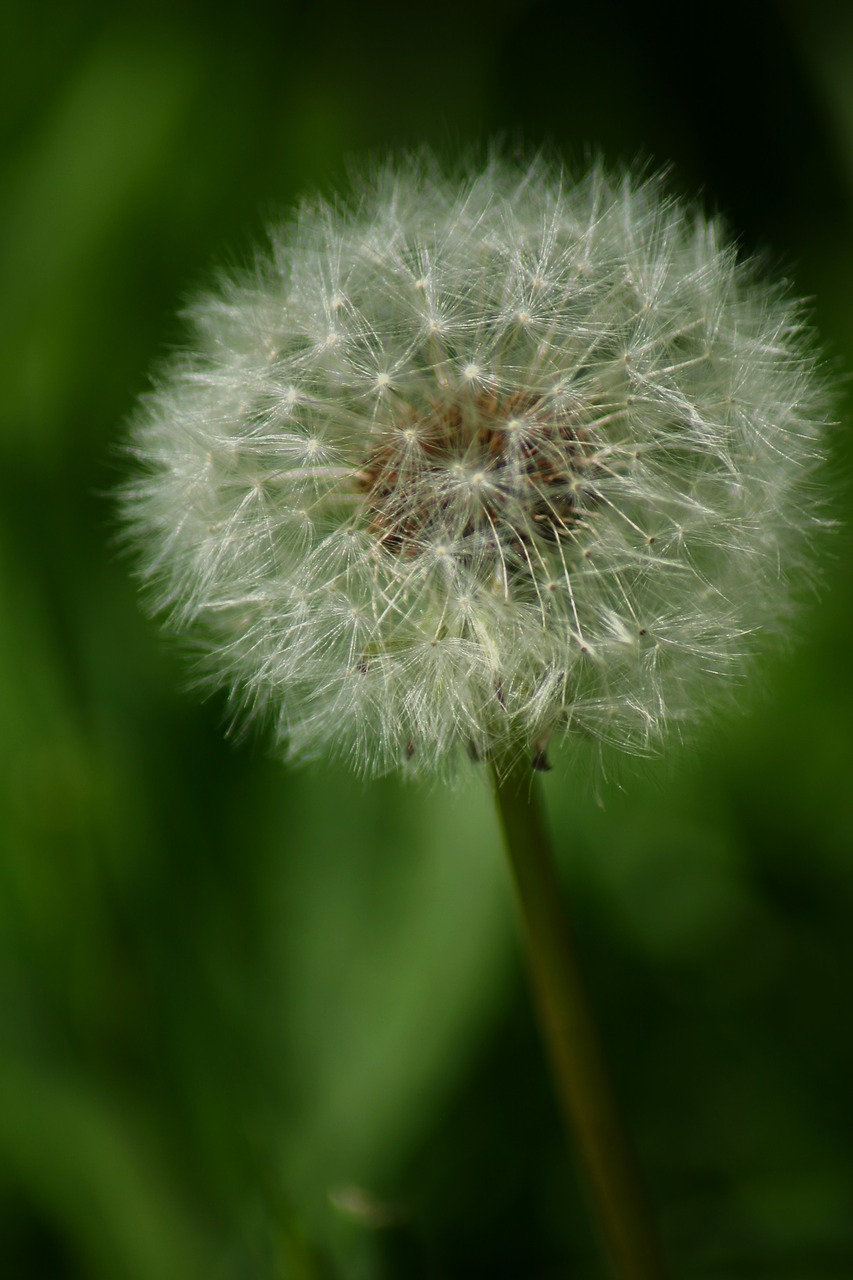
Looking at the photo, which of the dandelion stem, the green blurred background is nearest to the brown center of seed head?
the dandelion stem

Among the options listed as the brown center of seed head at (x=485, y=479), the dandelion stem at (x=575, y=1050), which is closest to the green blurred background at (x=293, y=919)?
the dandelion stem at (x=575, y=1050)

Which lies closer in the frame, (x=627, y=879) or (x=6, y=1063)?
(x=6, y=1063)

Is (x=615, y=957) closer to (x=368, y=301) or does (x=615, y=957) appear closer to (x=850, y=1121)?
(x=850, y=1121)

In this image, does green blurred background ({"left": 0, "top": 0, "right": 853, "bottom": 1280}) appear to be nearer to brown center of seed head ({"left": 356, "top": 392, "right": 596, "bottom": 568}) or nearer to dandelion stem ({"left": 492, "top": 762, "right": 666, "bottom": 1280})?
dandelion stem ({"left": 492, "top": 762, "right": 666, "bottom": 1280})

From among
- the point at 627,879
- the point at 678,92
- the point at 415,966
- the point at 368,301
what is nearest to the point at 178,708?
the point at 415,966

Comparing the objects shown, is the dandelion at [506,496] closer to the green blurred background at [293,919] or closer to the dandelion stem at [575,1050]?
the dandelion stem at [575,1050]

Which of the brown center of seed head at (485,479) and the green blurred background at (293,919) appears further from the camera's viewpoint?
the green blurred background at (293,919)

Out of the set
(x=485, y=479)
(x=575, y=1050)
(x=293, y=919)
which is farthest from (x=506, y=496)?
(x=293, y=919)
